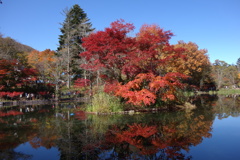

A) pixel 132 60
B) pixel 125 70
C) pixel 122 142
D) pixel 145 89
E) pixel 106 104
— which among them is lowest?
pixel 122 142

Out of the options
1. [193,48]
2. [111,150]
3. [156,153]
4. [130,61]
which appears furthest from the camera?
[193,48]

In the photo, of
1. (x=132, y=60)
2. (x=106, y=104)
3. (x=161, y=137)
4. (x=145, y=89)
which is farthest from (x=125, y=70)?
(x=161, y=137)

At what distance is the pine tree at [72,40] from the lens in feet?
70.5

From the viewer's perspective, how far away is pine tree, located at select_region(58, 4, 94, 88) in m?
21.5

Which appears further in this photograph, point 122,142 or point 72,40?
point 72,40

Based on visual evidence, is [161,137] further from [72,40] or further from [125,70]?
[72,40]

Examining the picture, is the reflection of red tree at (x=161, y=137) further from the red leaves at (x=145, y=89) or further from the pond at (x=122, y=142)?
the red leaves at (x=145, y=89)

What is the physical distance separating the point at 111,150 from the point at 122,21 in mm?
6814

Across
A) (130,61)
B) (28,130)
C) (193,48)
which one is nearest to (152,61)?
(130,61)

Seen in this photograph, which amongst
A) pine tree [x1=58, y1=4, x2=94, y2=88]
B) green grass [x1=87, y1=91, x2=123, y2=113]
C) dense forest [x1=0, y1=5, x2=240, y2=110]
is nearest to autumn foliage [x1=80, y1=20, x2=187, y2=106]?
dense forest [x1=0, y1=5, x2=240, y2=110]

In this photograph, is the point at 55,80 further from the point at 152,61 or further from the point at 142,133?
the point at 142,133

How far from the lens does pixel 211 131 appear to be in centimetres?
505

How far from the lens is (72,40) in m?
24.6

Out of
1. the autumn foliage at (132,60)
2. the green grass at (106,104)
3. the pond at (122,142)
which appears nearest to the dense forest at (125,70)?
the autumn foliage at (132,60)
